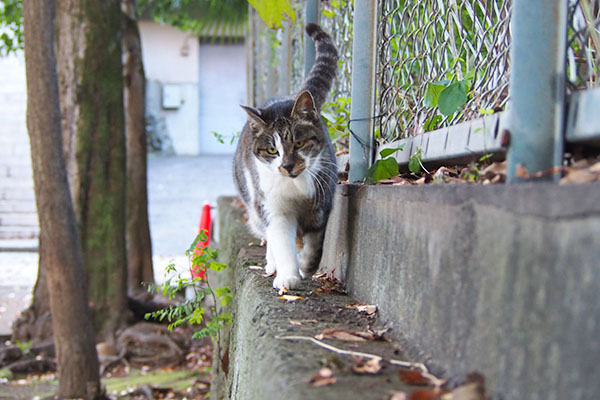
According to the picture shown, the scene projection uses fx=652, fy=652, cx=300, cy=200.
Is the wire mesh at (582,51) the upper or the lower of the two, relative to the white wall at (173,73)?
lower

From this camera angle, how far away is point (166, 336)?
6.66 metres

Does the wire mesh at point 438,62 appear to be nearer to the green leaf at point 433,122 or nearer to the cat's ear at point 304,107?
the green leaf at point 433,122

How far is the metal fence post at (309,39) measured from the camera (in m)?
4.32

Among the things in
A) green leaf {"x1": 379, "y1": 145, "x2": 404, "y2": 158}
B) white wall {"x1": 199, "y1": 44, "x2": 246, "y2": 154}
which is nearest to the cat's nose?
green leaf {"x1": 379, "y1": 145, "x2": 404, "y2": 158}

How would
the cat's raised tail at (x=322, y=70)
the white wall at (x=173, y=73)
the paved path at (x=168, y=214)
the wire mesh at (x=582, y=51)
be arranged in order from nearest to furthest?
the wire mesh at (x=582, y=51), the cat's raised tail at (x=322, y=70), the paved path at (x=168, y=214), the white wall at (x=173, y=73)

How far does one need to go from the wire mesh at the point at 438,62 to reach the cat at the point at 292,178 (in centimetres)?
32

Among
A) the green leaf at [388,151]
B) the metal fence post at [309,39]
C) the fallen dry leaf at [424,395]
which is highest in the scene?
the metal fence post at [309,39]

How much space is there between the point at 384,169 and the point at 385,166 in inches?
0.5

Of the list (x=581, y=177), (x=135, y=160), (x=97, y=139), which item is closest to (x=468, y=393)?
Result: (x=581, y=177)

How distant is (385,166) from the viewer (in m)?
2.62

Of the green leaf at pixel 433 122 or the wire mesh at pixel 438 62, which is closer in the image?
the wire mesh at pixel 438 62

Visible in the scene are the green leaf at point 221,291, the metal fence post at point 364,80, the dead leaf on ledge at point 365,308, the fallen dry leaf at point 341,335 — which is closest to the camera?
the fallen dry leaf at point 341,335

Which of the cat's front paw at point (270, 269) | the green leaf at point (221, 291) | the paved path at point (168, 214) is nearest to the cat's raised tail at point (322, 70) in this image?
the cat's front paw at point (270, 269)

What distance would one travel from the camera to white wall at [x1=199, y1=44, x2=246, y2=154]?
23.7 meters
